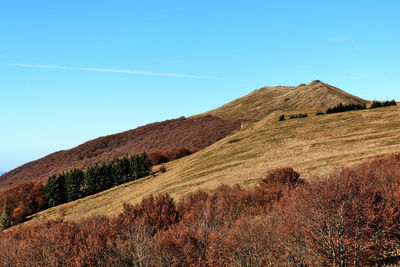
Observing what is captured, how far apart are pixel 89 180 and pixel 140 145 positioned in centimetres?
7783

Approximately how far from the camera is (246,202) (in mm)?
35031

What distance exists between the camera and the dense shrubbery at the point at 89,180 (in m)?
102

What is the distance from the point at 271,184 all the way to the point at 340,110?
61900 millimetres

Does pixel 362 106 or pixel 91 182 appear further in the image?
pixel 91 182

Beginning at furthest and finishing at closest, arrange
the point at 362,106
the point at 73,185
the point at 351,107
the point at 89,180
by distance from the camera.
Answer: the point at 73,185 < the point at 89,180 < the point at 351,107 < the point at 362,106

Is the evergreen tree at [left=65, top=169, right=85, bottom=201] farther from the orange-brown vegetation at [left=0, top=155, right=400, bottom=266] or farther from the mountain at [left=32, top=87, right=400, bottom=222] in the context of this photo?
the orange-brown vegetation at [left=0, top=155, right=400, bottom=266]

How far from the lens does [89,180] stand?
103 metres

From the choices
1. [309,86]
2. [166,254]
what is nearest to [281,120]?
[166,254]

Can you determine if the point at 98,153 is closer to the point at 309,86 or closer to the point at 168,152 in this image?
the point at 168,152

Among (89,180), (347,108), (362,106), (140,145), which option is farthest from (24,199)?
(362,106)

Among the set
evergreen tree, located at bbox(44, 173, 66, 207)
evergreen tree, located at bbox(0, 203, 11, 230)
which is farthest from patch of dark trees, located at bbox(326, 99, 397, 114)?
evergreen tree, located at bbox(0, 203, 11, 230)

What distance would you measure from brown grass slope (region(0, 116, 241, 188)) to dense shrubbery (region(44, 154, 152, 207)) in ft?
159

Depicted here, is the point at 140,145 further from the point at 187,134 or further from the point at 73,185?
the point at 73,185

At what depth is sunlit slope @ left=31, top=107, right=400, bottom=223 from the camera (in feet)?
153
